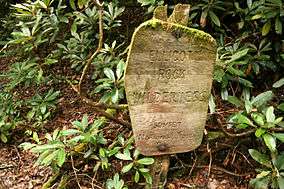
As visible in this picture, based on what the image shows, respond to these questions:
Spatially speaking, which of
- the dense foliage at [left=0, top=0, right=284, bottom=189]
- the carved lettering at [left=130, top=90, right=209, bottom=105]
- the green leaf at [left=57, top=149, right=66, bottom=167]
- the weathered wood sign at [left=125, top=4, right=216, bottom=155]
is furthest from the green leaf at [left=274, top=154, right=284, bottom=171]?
the green leaf at [left=57, top=149, right=66, bottom=167]

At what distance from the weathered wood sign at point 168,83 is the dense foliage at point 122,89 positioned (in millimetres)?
206

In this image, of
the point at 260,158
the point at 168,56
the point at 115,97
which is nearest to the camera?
the point at 168,56

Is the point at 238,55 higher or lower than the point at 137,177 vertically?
higher

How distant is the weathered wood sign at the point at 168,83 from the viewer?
1.82 meters

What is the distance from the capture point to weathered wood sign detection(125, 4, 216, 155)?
5.96 feet

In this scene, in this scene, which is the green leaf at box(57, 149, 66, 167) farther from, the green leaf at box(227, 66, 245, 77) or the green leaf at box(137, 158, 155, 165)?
the green leaf at box(227, 66, 245, 77)

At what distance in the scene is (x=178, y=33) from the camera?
1.82m

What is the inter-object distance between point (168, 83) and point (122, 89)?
67 centimetres

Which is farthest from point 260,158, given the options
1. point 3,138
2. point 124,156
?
point 3,138

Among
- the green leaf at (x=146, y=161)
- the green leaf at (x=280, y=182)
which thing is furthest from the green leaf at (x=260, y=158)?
the green leaf at (x=146, y=161)

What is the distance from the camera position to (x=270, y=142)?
206cm

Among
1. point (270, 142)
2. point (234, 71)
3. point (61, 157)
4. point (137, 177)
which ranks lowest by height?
point (137, 177)

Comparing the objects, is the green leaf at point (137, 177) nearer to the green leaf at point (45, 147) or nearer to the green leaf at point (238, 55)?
the green leaf at point (45, 147)

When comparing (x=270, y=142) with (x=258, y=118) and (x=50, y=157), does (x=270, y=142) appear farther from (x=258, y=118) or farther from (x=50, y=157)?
(x=50, y=157)
